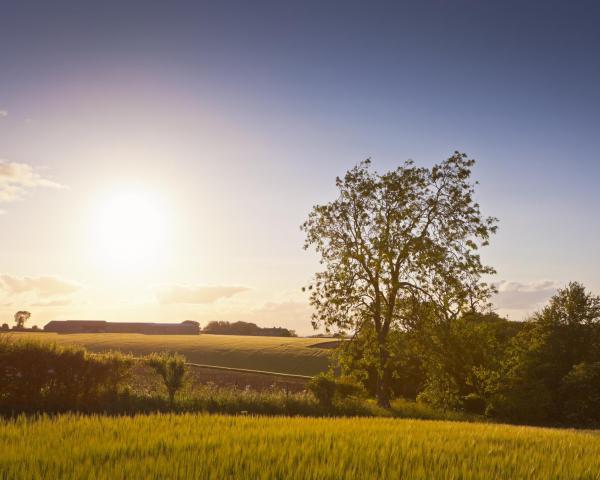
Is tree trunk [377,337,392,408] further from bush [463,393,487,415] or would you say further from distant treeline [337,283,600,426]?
bush [463,393,487,415]

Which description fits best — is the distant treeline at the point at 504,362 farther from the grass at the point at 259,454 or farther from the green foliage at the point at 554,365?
the grass at the point at 259,454

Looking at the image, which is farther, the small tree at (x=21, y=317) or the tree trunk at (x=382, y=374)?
the small tree at (x=21, y=317)

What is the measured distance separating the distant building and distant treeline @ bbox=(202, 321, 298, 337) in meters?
9.74

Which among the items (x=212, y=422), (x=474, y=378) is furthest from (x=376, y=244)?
(x=212, y=422)

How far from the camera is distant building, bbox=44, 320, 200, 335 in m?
119

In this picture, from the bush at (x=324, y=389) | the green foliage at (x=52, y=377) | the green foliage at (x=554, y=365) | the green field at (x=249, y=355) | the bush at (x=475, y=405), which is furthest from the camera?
the green field at (x=249, y=355)

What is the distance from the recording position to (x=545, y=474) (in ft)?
21.3

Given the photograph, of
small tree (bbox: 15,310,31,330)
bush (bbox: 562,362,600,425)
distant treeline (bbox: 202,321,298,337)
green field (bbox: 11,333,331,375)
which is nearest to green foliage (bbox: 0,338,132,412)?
bush (bbox: 562,362,600,425)

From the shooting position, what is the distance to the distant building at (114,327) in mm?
118750

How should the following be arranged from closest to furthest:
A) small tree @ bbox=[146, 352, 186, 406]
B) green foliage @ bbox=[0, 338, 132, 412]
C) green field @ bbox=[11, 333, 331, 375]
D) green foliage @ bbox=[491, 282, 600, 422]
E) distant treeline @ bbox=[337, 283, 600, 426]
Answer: green foliage @ bbox=[0, 338, 132, 412]
small tree @ bbox=[146, 352, 186, 406]
distant treeline @ bbox=[337, 283, 600, 426]
green foliage @ bbox=[491, 282, 600, 422]
green field @ bbox=[11, 333, 331, 375]

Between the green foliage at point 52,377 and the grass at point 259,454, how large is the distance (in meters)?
9.51

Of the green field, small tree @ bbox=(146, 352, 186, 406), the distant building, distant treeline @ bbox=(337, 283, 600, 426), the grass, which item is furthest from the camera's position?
the distant building

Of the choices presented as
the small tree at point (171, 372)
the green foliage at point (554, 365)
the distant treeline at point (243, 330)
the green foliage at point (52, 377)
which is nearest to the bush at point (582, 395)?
the green foliage at point (554, 365)

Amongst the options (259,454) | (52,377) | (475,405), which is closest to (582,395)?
(475,405)
